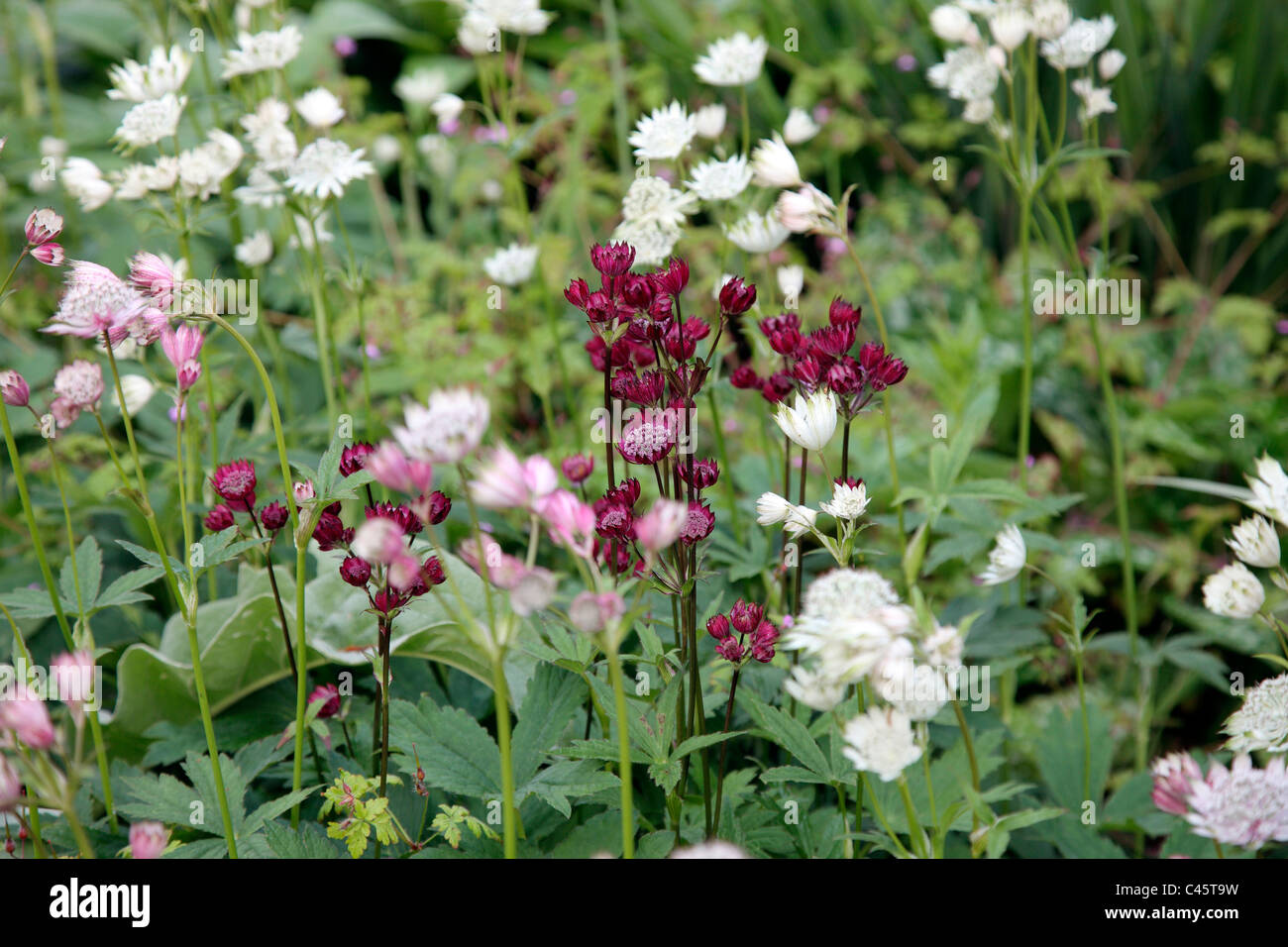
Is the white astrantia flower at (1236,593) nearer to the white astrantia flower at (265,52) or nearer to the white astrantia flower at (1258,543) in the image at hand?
the white astrantia flower at (1258,543)

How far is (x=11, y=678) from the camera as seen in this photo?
41.4 inches

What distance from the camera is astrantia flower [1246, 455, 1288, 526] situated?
0.84 m

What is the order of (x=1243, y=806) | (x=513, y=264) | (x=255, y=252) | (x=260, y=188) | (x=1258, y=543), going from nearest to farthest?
1. (x=1243, y=806)
2. (x=1258, y=543)
3. (x=260, y=188)
4. (x=255, y=252)
5. (x=513, y=264)

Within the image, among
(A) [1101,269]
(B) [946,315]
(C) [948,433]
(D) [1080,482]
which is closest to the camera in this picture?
(A) [1101,269]

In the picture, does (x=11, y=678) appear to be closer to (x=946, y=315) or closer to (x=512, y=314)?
Result: (x=512, y=314)

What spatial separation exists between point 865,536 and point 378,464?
1.33 m

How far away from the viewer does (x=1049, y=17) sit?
52.8 inches

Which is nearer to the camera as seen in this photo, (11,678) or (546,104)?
(11,678)

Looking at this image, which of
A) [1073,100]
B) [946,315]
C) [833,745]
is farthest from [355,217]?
[833,745]

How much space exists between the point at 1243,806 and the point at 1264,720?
0.13m

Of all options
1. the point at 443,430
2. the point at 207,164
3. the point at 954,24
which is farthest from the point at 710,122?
the point at 443,430

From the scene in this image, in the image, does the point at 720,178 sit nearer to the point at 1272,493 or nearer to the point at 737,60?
the point at 737,60

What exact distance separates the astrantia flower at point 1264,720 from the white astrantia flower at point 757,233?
0.75 m

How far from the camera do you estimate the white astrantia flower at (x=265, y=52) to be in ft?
4.83
